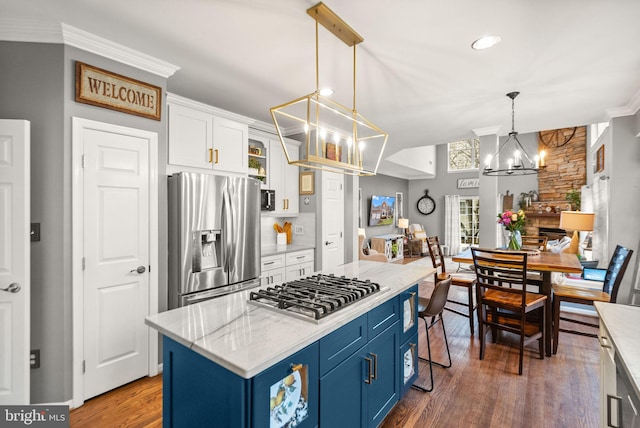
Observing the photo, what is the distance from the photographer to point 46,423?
76.5 inches

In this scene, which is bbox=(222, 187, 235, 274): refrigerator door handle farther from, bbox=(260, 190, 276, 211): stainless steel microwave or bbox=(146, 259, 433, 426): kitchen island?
bbox=(146, 259, 433, 426): kitchen island

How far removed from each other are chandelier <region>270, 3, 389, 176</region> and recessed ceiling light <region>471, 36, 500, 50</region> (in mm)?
828

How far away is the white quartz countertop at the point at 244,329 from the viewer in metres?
1.09

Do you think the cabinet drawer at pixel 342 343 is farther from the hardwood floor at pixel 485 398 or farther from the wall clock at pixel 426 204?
the wall clock at pixel 426 204

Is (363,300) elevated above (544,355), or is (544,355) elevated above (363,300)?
(363,300)

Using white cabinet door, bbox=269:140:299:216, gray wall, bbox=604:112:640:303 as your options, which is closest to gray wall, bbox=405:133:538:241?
gray wall, bbox=604:112:640:303

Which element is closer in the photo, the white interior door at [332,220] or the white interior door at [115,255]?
the white interior door at [115,255]

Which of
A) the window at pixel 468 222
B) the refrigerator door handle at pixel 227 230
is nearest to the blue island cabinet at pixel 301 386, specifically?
the refrigerator door handle at pixel 227 230

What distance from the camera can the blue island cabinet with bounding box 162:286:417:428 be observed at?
1111 mm

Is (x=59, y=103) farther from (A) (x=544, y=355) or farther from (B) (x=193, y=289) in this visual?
(A) (x=544, y=355)

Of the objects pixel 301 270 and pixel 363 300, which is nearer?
pixel 363 300

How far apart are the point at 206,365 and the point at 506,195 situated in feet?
30.8

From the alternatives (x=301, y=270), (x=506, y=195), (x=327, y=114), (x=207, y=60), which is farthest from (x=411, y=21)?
(x=506, y=195)

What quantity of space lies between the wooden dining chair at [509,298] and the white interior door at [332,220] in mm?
2040
